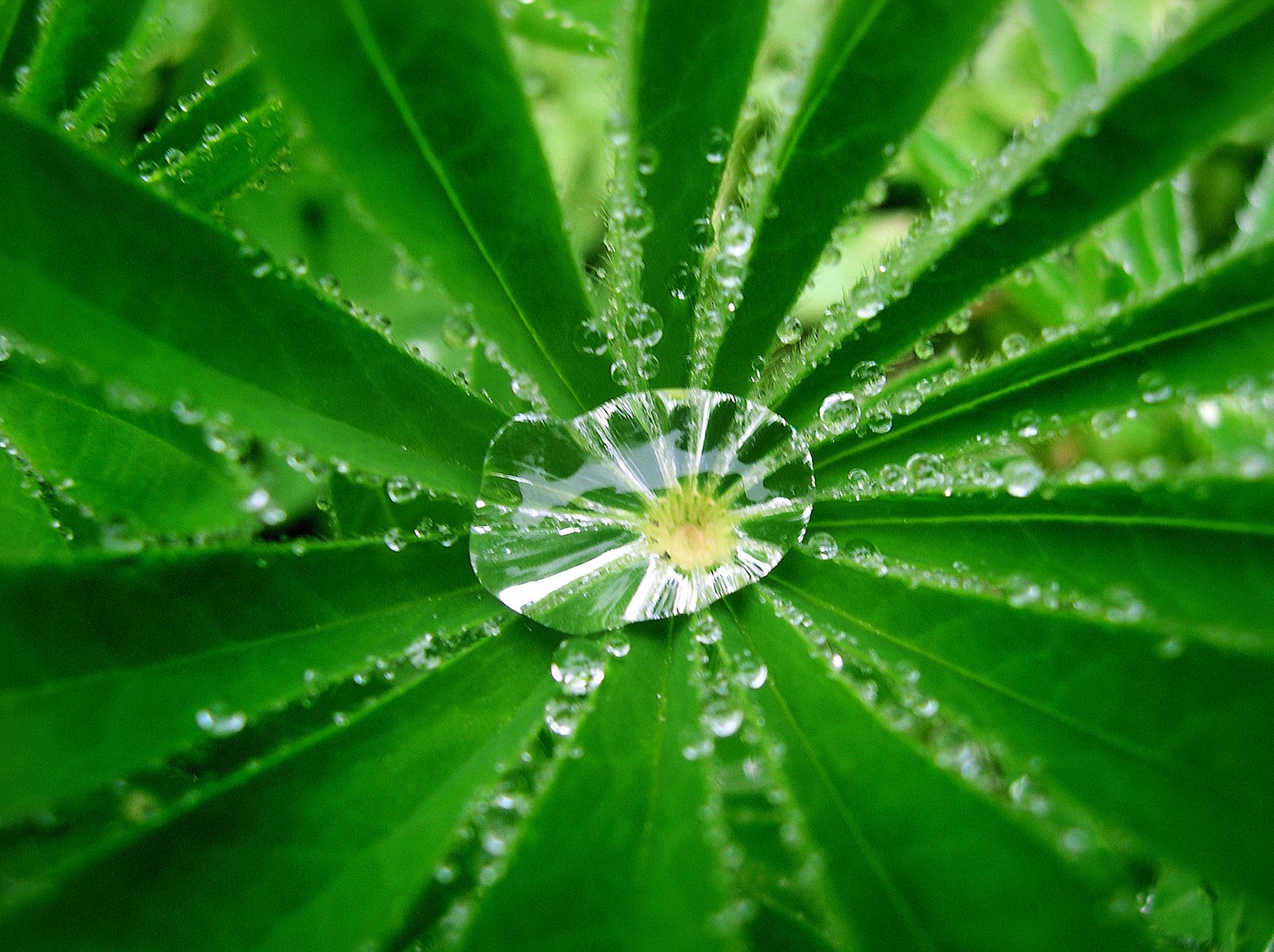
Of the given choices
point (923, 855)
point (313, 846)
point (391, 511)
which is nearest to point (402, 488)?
point (391, 511)

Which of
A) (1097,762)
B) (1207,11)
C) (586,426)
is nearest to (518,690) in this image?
(586,426)

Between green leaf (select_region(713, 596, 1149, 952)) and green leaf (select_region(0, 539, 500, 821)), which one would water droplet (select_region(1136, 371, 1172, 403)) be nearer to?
green leaf (select_region(713, 596, 1149, 952))

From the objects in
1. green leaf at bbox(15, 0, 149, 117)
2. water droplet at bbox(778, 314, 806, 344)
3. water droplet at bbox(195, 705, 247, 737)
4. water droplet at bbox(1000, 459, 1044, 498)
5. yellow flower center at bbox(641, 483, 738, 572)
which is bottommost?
water droplet at bbox(195, 705, 247, 737)

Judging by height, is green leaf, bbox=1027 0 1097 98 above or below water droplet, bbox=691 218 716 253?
above

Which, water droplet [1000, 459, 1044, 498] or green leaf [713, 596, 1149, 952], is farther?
water droplet [1000, 459, 1044, 498]

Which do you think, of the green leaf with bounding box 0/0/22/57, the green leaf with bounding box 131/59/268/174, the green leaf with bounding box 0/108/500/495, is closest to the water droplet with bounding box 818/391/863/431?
the green leaf with bounding box 0/108/500/495

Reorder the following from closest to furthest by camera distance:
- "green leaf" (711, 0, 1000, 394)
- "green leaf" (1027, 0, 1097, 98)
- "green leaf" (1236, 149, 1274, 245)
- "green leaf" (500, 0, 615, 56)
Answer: "green leaf" (711, 0, 1000, 394) → "green leaf" (500, 0, 615, 56) → "green leaf" (1027, 0, 1097, 98) → "green leaf" (1236, 149, 1274, 245)

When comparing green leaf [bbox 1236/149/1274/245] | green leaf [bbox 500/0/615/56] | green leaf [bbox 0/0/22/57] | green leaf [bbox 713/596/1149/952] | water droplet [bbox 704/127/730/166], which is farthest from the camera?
green leaf [bbox 1236/149/1274/245]

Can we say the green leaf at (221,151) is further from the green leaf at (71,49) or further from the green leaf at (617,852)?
the green leaf at (617,852)
